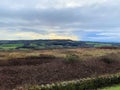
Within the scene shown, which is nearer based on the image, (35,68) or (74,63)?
(35,68)

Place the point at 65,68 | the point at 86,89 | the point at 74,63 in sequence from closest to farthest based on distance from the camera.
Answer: the point at 86,89
the point at 65,68
the point at 74,63

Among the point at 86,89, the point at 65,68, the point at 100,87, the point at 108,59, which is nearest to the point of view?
the point at 86,89

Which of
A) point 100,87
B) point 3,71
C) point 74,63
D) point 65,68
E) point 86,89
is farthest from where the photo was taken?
point 74,63

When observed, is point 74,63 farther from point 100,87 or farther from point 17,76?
point 100,87

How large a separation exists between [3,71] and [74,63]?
13.1 metres

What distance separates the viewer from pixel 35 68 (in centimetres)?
4325

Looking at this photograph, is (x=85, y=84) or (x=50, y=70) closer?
(x=85, y=84)

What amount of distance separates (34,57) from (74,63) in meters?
11.5

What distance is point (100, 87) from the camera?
32844 millimetres

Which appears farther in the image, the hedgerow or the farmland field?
the farmland field

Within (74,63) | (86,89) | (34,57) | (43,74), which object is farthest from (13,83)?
(34,57)

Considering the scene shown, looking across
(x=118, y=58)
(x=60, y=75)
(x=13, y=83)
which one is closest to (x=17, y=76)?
(x=13, y=83)

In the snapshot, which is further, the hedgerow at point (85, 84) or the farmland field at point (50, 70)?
the farmland field at point (50, 70)

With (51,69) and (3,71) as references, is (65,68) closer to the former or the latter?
(51,69)
